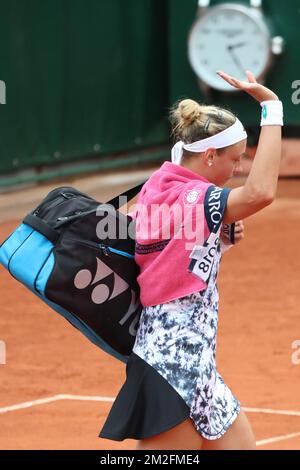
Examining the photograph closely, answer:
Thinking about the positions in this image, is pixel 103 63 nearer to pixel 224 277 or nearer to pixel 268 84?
pixel 268 84

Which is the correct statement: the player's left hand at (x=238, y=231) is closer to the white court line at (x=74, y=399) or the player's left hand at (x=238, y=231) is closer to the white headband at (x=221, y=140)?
the white headband at (x=221, y=140)

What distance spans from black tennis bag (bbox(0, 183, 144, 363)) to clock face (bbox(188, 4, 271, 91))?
29.4 ft

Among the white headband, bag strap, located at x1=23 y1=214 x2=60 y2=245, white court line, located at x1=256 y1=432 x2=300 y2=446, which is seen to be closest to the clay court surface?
white court line, located at x1=256 y1=432 x2=300 y2=446

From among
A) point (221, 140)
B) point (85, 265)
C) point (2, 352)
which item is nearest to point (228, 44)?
point (2, 352)

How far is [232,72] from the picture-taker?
12523 millimetres

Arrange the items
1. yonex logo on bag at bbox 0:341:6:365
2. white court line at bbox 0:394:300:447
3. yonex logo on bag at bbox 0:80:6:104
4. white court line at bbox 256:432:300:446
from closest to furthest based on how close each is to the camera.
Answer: white court line at bbox 256:432:300:446, white court line at bbox 0:394:300:447, yonex logo on bag at bbox 0:341:6:365, yonex logo on bag at bbox 0:80:6:104

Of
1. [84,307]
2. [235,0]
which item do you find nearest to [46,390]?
[84,307]

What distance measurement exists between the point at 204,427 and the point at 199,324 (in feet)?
1.06

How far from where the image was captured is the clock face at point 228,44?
12.3 metres

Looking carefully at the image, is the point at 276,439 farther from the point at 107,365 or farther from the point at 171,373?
the point at 171,373

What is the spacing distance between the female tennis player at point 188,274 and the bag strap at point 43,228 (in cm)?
26

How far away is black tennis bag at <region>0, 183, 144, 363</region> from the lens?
3459 mm

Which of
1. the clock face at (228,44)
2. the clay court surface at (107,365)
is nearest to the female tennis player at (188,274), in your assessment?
the clay court surface at (107,365)

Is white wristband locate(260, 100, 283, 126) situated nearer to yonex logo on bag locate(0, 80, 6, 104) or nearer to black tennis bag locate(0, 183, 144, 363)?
black tennis bag locate(0, 183, 144, 363)
